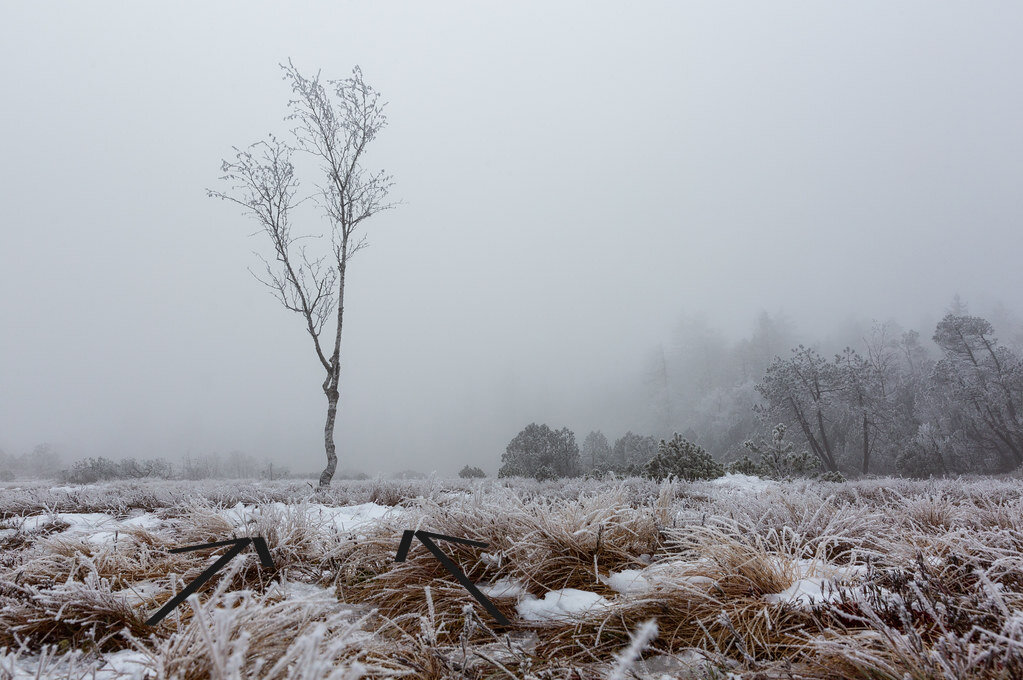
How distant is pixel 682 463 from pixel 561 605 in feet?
33.5

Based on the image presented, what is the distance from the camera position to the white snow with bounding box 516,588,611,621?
7.04 feet

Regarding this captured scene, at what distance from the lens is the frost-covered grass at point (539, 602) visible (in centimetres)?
139

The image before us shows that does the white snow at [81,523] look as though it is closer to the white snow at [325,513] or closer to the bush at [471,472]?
the white snow at [325,513]

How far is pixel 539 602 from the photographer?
2.35 m

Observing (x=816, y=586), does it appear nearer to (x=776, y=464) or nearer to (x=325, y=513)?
(x=325, y=513)

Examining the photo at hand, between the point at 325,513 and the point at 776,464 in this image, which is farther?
the point at 776,464

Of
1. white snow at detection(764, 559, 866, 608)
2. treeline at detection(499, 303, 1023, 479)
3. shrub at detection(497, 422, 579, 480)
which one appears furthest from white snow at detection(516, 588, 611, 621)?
shrub at detection(497, 422, 579, 480)

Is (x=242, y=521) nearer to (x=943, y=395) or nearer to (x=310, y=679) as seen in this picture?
(x=310, y=679)

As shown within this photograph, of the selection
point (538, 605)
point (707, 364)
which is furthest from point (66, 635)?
point (707, 364)

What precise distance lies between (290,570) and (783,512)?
3242 millimetres

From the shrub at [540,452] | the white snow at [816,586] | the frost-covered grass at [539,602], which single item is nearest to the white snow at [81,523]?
the frost-covered grass at [539,602]

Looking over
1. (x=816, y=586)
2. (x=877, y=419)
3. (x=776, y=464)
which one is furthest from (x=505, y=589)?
(x=877, y=419)

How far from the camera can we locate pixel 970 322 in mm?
24391

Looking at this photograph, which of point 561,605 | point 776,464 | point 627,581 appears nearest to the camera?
point 561,605
